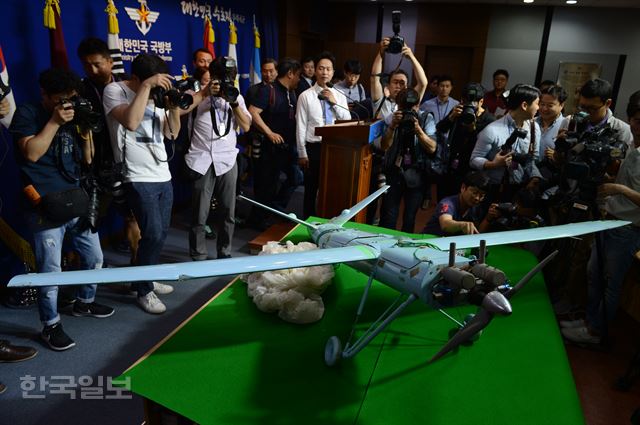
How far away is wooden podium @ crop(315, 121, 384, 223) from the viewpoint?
134 inches

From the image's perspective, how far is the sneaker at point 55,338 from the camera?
2.63 metres

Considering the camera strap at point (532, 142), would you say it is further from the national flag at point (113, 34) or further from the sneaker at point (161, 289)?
the national flag at point (113, 34)

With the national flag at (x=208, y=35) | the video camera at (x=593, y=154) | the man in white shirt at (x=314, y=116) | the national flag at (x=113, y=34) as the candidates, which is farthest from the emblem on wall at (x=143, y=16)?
the video camera at (x=593, y=154)

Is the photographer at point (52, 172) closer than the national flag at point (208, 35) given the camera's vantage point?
Yes

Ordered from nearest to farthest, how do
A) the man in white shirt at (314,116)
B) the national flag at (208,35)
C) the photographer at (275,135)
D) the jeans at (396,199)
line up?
the jeans at (396,199)
the man in white shirt at (314,116)
the photographer at (275,135)
the national flag at (208,35)

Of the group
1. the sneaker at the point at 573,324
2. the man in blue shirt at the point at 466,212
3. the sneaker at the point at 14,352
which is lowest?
the sneaker at the point at 14,352

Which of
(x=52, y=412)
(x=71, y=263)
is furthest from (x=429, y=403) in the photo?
(x=71, y=263)

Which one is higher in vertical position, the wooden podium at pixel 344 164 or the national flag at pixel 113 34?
the national flag at pixel 113 34

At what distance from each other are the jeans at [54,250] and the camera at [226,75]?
1.40 meters

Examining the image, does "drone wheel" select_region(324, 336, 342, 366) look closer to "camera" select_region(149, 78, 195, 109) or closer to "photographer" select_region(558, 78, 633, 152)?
"camera" select_region(149, 78, 195, 109)

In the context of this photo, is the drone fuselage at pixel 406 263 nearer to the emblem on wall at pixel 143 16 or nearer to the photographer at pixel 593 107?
the photographer at pixel 593 107

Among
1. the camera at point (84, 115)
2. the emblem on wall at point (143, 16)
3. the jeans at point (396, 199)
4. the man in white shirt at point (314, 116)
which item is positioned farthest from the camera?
the emblem on wall at point (143, 16)

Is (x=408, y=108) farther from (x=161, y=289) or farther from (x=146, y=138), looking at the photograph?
(x=161, y=289)

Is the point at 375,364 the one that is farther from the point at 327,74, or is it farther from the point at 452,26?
the point at 452,26
